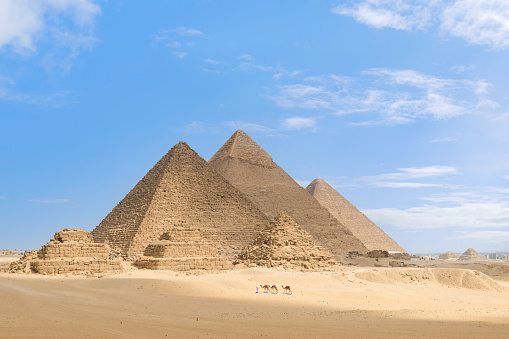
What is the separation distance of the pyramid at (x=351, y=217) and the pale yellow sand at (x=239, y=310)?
44.8 metres

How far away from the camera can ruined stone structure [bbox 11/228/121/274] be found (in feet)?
60.2

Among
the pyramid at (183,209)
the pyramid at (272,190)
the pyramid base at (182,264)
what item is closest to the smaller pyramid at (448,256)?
the pyramid at (272,190)

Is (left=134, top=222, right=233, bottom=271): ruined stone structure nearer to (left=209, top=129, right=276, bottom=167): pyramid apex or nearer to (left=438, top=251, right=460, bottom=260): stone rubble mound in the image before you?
(left=209, top=129, right=276, bottom=167): pyramid apex

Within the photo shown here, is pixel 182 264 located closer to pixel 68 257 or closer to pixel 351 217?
pixel 68 257

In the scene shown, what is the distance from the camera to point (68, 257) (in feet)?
62.5

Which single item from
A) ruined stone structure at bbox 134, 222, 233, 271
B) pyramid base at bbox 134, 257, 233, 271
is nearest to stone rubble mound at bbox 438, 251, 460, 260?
ruined stone structure at bbox 134, 222, 233, 271

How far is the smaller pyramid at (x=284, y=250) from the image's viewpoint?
2327 cm

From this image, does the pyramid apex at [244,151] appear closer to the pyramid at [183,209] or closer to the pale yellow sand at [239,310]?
the pyramid at [183,209]

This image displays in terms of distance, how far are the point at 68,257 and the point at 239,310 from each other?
10681 millimetres

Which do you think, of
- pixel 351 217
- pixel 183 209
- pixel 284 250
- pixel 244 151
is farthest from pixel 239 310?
pixel 351 217

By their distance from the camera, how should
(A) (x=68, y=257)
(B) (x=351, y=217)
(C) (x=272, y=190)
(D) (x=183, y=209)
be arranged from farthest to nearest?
(B) (x=351, y=217) < (C) (x=272, y=190) < (D) (x=183, y=209) < (A) (x=68, y=257)

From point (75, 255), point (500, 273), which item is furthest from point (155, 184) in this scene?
point (500, 273)

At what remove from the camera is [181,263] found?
2119 cm

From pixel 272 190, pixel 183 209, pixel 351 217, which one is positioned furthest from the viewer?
pixel 351 217
